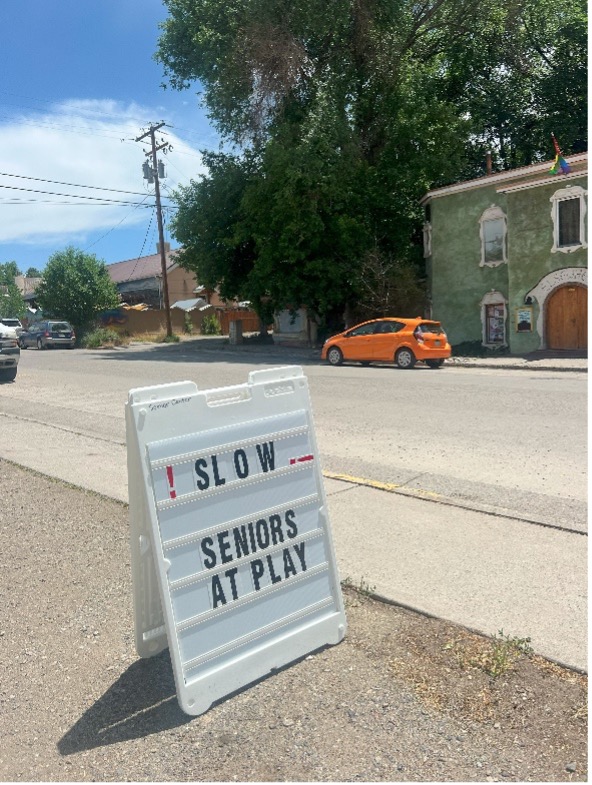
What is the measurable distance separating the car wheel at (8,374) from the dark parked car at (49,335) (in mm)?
19582

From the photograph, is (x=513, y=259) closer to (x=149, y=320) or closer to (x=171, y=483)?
(x=171, y=483)

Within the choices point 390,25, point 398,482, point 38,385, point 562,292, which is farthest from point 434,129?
point 398,482

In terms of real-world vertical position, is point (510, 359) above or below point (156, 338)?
below

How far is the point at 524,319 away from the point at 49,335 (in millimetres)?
24236

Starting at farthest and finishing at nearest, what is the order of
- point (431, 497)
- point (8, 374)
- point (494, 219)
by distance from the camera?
1. point (494, 219)
2. point (8, 374)
3. point (431, 497)

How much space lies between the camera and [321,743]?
277 centimetres

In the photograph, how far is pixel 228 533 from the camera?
3.17m

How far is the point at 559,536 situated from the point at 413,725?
2.56 meters

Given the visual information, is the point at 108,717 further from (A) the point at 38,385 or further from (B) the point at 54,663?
(A) the point at 38,385

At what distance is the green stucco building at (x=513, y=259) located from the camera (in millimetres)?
22844

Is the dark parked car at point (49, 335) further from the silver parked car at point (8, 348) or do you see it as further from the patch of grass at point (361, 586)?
the patch of grass at point (361, 586)

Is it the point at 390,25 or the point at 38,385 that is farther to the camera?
the point at 390,25

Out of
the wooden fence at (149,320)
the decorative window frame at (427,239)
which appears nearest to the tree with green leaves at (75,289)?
the wooden fence at (149,320)

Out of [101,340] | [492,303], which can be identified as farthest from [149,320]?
[492,303]
